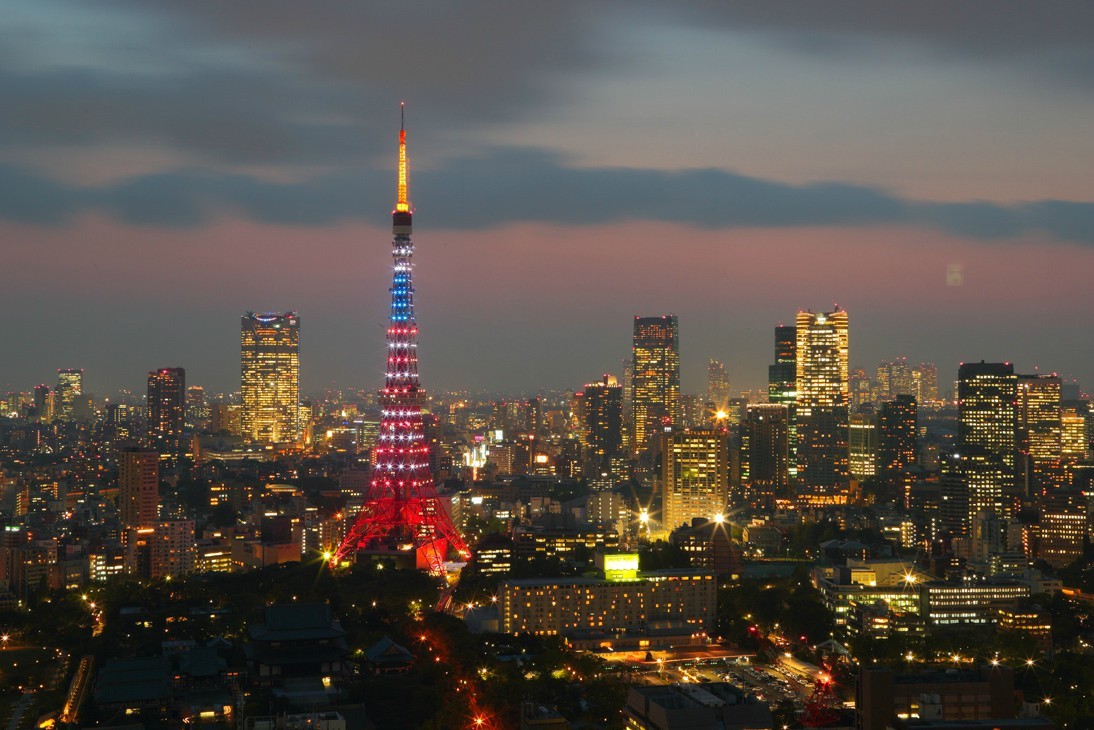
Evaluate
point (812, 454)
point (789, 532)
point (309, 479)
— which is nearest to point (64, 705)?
point (789, 532)

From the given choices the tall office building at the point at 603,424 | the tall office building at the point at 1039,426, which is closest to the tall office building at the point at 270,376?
the tall office building at the point at 603,424

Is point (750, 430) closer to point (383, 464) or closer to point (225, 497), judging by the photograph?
point (225, 497)

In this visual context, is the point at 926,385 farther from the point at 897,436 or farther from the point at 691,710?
the point at 691,710

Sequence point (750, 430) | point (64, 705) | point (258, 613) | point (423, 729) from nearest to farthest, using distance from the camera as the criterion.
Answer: point (423, 729) < point (64, 705) < point (258, 613) < point (750, 430)

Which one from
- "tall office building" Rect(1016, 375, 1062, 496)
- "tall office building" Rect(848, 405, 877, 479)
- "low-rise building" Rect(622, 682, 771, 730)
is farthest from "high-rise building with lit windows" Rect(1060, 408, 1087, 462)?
"low-rise building" Rect(622, 682, 771, 730)

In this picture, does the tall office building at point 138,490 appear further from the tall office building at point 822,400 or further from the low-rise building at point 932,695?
the low-rise building at point 932,695

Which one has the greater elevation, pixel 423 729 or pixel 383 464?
pixel 383 464
